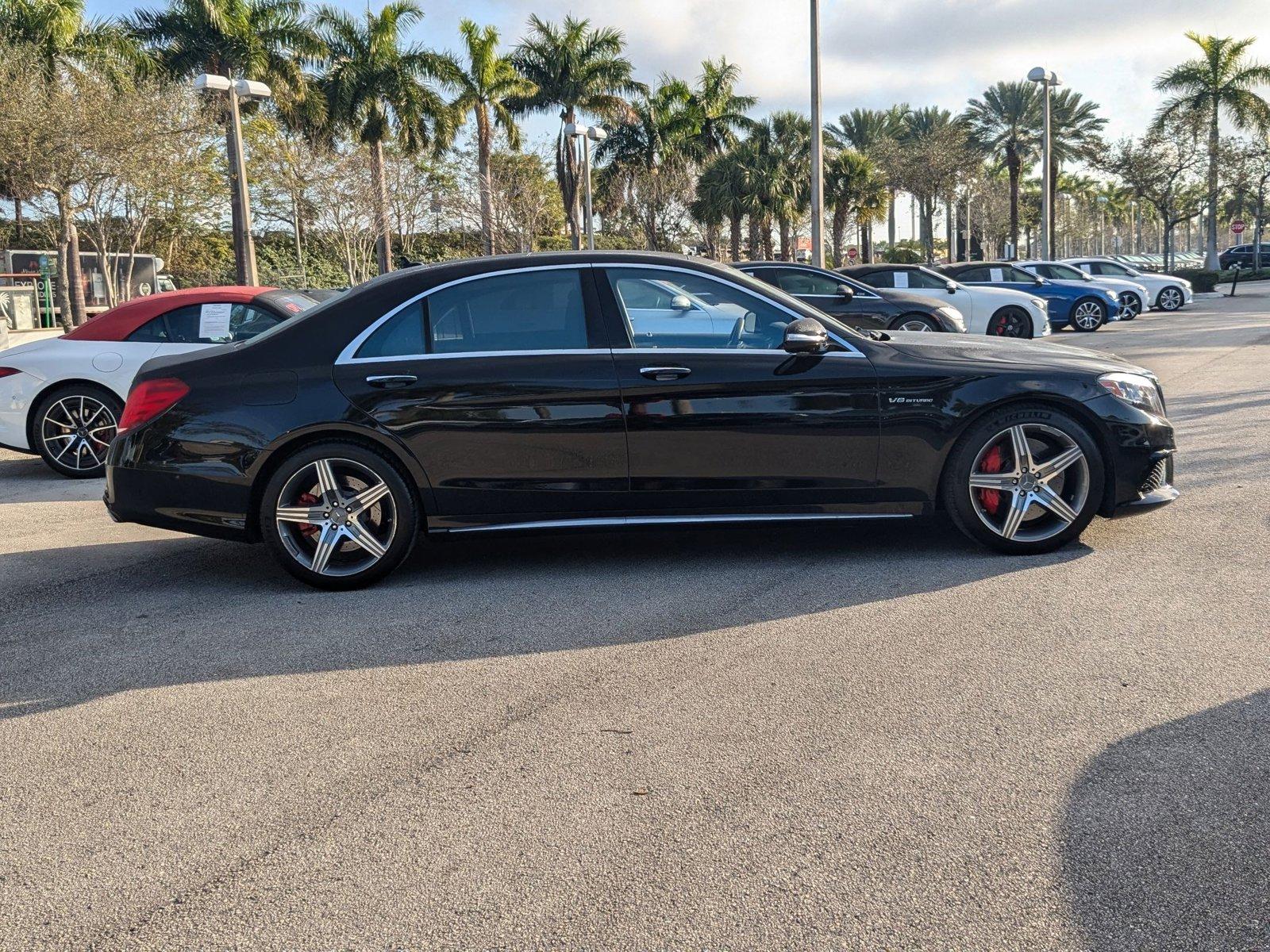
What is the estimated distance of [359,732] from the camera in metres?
3.94

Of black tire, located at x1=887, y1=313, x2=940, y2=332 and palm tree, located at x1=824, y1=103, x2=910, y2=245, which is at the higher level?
palm tree, located at x1=824, y1=103, x2=910, y2=245

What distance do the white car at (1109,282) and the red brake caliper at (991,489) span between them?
799 inches

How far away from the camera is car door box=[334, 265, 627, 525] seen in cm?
566

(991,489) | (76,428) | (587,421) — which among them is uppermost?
(587,421)

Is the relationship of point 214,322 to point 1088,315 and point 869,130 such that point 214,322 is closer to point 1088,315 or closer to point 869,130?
point 1088,315

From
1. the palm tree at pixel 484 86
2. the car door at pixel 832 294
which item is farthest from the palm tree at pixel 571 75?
the car door at pixel 832 294

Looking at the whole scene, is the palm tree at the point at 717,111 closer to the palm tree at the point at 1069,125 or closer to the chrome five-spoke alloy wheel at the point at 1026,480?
the palm tree at the point at 1069,125

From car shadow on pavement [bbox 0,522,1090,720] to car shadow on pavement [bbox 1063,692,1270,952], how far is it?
144cm

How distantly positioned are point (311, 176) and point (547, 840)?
3867 centimetres

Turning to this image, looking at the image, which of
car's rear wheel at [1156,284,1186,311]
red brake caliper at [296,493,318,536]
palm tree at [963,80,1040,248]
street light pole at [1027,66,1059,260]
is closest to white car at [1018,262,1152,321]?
car's rear wheel at [1156,284,1186,311]

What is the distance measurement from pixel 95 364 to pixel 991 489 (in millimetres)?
6980

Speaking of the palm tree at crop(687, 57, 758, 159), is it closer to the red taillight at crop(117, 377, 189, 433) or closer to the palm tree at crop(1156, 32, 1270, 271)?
the palm tree at crop(1156, 32, 1270, 271)

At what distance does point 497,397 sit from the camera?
5668 millimetres

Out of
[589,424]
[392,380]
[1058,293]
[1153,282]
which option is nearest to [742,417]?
[589,424]
